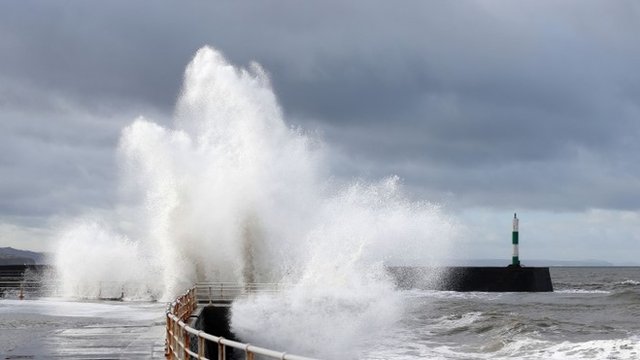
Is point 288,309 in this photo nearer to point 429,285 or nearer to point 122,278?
point 122,278

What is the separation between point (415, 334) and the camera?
98.5 ft

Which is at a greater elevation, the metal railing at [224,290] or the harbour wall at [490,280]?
the metal railing at [224,290]

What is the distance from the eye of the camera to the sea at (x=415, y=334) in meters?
16.1

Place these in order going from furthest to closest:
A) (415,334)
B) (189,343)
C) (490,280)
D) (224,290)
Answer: (490,280), (415,334), (224,290), (189,343)

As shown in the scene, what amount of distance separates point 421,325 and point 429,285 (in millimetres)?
36220

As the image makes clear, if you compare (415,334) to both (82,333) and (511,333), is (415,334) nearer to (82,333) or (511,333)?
(511,333)

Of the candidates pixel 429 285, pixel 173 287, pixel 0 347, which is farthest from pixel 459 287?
pixel 0 347

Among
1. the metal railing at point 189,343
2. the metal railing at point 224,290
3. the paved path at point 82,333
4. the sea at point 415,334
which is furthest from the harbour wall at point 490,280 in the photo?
the metal railing at point 189,343

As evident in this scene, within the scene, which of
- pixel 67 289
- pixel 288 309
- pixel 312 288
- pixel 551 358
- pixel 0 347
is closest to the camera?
pixel 0 347

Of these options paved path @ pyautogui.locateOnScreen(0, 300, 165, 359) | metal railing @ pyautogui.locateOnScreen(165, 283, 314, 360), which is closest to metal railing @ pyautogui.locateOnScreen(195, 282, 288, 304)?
paved path @ pyautogui.locateOnScreen(0, 300, 165, 359)

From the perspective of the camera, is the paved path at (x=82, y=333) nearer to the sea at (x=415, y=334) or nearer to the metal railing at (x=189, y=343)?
the sea at (x=415, y=334)

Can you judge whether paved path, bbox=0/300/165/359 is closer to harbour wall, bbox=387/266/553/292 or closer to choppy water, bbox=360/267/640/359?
choppy water, bbox=360/267/640/359

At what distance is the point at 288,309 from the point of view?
84.0ft

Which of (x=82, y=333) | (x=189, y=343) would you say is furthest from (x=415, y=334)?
(x=189, y=343)
